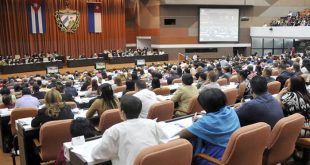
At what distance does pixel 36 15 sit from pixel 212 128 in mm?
19645

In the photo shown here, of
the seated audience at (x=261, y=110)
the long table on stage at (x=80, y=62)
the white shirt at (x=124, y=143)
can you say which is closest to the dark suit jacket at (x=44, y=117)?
the white shirt at (x=124, y=143)

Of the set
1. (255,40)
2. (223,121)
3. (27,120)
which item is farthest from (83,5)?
(223,121)

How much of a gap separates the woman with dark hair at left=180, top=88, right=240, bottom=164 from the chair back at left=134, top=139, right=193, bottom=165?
41cm

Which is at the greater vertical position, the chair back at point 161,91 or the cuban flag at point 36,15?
the cuban flag at point 36,15

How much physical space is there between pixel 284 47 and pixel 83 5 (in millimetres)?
15382

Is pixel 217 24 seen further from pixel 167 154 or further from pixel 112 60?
pixel 167 154

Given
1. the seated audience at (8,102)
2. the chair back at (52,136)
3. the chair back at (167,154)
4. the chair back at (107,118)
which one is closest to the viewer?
the chair back at (167,154)

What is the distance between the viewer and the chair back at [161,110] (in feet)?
15.0

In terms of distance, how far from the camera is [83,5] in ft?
72.4

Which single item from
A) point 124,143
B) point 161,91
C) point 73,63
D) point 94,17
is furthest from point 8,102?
point 94,17

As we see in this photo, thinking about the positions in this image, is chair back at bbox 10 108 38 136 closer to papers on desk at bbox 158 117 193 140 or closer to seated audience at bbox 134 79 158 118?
seated audience at bbox 134 79 158 118

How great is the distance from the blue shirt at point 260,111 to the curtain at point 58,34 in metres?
18.7

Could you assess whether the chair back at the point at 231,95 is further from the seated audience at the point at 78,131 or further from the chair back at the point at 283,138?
the seated audience at the point at 78,131

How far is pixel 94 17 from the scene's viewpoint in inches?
891
